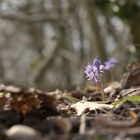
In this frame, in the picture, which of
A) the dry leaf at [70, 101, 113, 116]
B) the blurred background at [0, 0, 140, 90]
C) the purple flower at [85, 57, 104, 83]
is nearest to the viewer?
the dry leaf at [70, 101, 113, 116]

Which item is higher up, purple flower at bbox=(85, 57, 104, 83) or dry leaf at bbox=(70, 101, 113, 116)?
purple flower at bbox=(85, 57, 104, 83)

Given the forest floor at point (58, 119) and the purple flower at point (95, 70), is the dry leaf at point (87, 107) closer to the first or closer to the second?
the forest floor at point (58, 119)

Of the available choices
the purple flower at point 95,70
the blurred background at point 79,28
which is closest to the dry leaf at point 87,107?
the purple flower at point 95,70

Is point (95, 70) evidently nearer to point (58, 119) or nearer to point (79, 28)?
point (58, 119)

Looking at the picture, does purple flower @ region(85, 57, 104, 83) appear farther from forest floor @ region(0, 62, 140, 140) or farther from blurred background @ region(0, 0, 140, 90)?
blurred background @ region(0, 0, 140, 90)

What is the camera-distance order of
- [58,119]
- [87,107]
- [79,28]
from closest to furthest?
[58,119]
[87,107]
[79,28]

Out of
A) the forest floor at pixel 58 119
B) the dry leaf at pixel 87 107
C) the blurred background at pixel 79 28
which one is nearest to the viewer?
the forest floor at pixel 58 119

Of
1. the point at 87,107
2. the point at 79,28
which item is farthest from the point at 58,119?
the point at 79,28

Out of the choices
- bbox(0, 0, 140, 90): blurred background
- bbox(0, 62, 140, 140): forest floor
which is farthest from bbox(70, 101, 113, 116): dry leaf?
bbox(0, 0, 140, 90): blurred background

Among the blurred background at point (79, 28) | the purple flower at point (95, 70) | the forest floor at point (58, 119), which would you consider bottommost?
the forest floor at point (58, 119)
